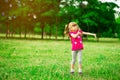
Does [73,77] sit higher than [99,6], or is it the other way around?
[99,6]

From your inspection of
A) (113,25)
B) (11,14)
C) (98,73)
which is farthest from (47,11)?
(98,73)

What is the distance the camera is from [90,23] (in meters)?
66.8

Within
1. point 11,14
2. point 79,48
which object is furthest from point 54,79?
point 11,14

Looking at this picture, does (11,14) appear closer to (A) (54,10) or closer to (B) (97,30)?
(A) (54,10)

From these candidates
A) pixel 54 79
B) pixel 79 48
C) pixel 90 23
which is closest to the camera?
pixel 54 79

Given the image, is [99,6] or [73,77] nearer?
[73,77]

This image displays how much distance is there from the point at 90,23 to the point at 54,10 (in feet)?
26.7

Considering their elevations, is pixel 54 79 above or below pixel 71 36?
below

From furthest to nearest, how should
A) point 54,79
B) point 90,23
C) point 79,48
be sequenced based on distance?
point 90,23
point 79,48
point 54,79

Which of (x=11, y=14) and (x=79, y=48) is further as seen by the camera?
(x=11, y=14)

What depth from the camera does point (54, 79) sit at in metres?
12.1

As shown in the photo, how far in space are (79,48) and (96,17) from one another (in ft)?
182

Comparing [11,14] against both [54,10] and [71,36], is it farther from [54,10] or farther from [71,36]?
[71,36]

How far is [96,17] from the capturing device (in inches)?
2685
